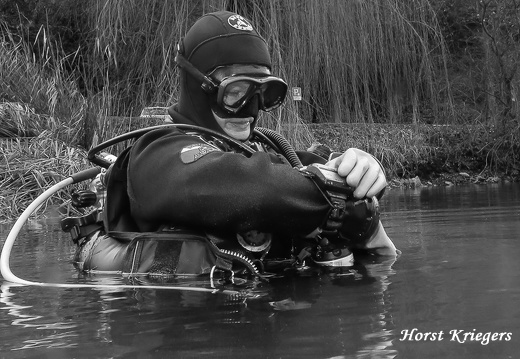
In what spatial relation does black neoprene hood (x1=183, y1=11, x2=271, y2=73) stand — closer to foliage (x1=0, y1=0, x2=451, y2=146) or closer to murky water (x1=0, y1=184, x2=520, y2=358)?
murky water (x1=0, y1=184, x2=520, y2=358)

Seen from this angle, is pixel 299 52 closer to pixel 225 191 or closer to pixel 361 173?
pixel 361 173

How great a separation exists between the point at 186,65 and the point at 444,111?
835cm

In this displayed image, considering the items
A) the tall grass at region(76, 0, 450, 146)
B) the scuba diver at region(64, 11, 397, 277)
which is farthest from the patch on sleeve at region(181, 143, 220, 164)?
the tall grass at region(76, 0, 450, 146)

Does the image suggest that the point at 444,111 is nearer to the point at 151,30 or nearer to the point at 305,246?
the point at 151,30

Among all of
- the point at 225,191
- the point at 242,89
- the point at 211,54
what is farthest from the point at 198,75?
the point at 225,191

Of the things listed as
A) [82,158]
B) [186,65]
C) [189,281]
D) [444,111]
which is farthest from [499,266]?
[444,111]

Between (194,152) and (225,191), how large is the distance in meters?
0.18

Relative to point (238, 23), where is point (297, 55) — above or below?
above

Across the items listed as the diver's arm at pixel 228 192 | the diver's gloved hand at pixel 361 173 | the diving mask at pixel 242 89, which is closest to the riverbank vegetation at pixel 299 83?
the diving mask at pixel 242 89

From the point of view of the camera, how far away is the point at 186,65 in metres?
3.28

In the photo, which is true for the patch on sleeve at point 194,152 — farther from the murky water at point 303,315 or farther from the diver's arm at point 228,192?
the murky water at point 303,315

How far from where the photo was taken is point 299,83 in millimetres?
9414

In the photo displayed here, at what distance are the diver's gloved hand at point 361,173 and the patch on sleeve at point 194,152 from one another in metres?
0.43

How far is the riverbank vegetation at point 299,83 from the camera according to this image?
824cm
